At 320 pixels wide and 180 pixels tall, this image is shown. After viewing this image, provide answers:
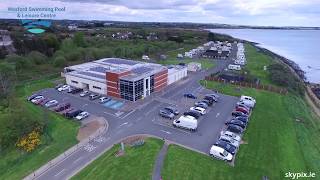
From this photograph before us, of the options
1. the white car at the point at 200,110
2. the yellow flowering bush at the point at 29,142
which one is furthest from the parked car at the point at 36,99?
the white car at the point at 200,110

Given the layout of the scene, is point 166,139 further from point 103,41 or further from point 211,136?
point 103,41

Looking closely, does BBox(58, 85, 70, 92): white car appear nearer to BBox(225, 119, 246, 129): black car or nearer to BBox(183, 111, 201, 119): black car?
Result: BBox(183, 111, 201, 119): black car

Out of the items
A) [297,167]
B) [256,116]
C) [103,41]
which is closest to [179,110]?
[256,116]

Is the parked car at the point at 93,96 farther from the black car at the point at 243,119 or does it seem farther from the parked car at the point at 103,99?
the black car at the point at 243,119

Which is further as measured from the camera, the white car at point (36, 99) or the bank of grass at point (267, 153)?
the white car at point (36, 99)

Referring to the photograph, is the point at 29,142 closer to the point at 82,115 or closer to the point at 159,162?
the point at 82,115
